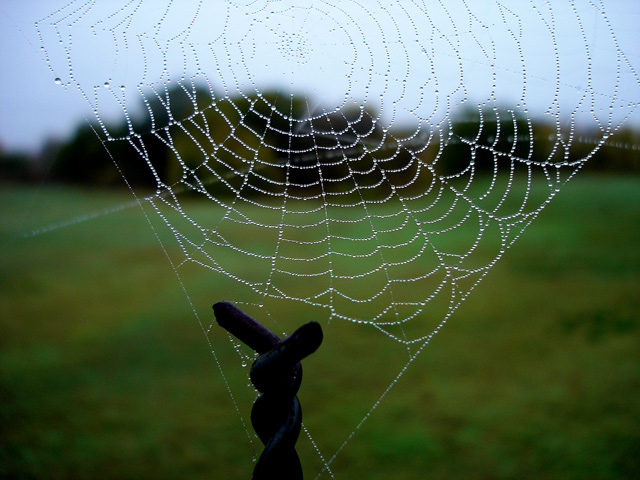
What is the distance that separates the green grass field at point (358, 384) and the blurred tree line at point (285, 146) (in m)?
1.56

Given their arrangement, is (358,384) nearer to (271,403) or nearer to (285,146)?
(285,146)

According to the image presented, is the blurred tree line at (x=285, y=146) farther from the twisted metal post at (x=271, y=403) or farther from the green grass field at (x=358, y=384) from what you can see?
the green grass field at (x=358, y=384)

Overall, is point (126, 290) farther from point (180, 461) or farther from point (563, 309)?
point (563, 309)

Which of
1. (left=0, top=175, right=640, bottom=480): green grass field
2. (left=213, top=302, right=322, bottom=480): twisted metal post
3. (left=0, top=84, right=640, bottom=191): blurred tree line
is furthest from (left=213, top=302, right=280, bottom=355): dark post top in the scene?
(left=0, top=175, right=640, bottom=480): green grass field

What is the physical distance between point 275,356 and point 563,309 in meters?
5.98

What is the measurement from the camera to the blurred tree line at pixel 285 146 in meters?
2.35

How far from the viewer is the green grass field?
3.61 meters

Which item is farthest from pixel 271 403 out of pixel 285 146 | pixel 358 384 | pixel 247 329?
pixel 358 384

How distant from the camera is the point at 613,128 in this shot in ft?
6.39

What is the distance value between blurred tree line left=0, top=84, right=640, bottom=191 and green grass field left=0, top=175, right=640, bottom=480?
1.56 m

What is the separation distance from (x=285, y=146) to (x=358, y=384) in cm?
230

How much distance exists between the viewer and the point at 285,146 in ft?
10.6

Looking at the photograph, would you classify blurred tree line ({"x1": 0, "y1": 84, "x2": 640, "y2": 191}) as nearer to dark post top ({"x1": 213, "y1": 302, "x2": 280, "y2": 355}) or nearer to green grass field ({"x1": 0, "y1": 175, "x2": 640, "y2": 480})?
dark post top ({"x1": 213, "y1": 302, "x2": 280, "y2": 355})

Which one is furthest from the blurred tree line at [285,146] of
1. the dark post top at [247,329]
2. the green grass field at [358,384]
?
the green grass field at [358,384]
